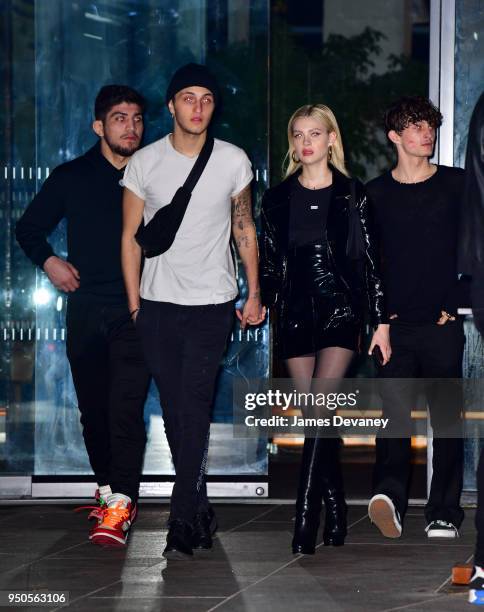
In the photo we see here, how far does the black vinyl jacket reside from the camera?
6320 mm

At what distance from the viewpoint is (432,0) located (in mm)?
7953

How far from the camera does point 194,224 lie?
635 cm

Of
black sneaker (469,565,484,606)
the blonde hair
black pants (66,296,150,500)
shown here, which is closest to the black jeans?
black pants (66,296,150,500)

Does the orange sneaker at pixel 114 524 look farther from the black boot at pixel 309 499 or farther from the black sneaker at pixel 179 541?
the black boot at pixel 309 499

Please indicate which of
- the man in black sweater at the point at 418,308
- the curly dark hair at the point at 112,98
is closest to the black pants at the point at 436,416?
the man in black sweater at the point at 418,308

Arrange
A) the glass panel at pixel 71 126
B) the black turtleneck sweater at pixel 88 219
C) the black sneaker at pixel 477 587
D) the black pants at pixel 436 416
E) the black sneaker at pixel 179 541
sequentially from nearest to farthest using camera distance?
1. the black sneaker at pixel 477 587
2. the black sneaker at pixel 179 541
3. the black pants at pixel 436 416
4. the black turtleneck sweater at pixel 88 219
5. the glass panel at pixel 71 126

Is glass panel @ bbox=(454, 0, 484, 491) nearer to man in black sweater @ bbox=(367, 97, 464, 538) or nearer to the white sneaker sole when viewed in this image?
man in black sweater @ bbox=(367, 97, 464, 538)

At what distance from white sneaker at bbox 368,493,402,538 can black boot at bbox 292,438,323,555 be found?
19.6 inches

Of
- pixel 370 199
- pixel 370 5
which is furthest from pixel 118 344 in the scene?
pixel 370 5

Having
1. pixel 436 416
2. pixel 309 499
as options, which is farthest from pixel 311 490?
pixel 436 416

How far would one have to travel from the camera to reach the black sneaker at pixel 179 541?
6148 mm

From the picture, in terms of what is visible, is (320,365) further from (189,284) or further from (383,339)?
(189,284)

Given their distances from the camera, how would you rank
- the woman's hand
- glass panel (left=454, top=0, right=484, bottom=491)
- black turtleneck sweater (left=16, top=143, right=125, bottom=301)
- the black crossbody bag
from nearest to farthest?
1. the black crossbody bag
2. the woman's hand
3. black turtleneck sweater (left=16, top=143, right=125, bottom=301)
4. glass panel (left=454, top=0, right=484, bottom=491)

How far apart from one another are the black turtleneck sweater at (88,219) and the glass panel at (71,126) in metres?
0.92
